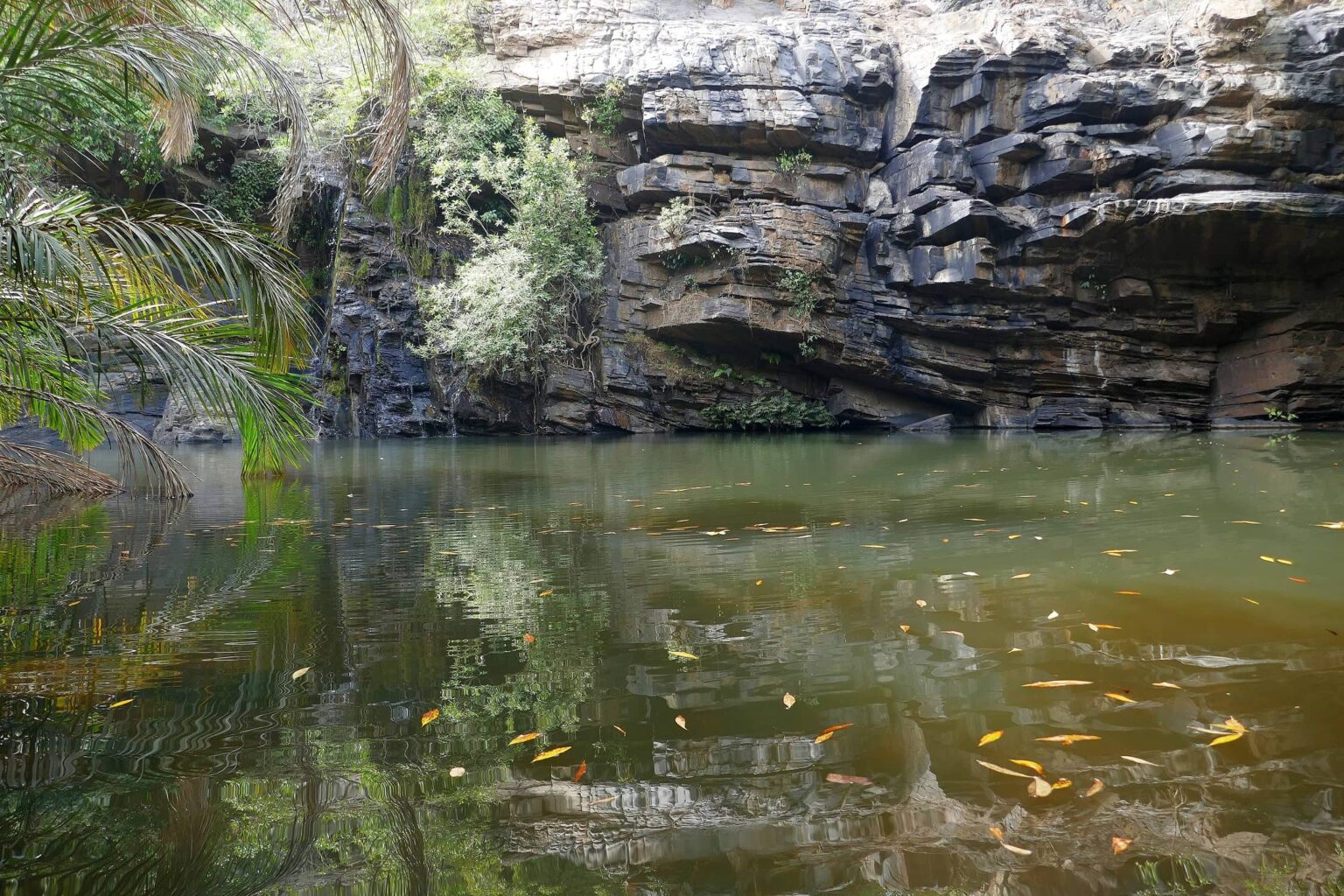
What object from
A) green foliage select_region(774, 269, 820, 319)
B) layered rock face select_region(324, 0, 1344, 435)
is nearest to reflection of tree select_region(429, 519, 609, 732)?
green foliage select_region(774, 269, 820, 319)

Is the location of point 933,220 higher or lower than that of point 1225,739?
higher

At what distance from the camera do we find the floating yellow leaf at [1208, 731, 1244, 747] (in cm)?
238

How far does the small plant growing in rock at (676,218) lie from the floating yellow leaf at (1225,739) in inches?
807

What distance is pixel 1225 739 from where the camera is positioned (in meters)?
2.40

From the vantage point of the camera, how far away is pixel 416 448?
61.0ft

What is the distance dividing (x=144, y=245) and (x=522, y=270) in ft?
59.3

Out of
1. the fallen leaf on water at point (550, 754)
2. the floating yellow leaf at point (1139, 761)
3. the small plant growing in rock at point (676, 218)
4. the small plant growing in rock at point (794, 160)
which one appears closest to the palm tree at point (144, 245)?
the fallen leaf on water at point (550, 754)

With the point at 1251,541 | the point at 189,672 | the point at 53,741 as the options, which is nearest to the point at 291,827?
the point at 53,741

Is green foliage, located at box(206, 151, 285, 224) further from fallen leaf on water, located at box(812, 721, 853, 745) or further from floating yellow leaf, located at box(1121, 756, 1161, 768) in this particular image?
floating yellow leaf, located at box(1121, 756, 1161, 768)

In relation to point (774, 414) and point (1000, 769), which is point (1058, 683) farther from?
point (774, 414)

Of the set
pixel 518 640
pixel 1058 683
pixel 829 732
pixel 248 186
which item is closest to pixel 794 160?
pixel 248 186

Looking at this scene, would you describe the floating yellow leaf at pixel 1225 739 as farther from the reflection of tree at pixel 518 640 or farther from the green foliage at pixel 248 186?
the green foliage at pixel 248 186

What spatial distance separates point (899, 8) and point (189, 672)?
85.5ft

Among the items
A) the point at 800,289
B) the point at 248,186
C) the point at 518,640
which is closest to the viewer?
the point at 518,640
